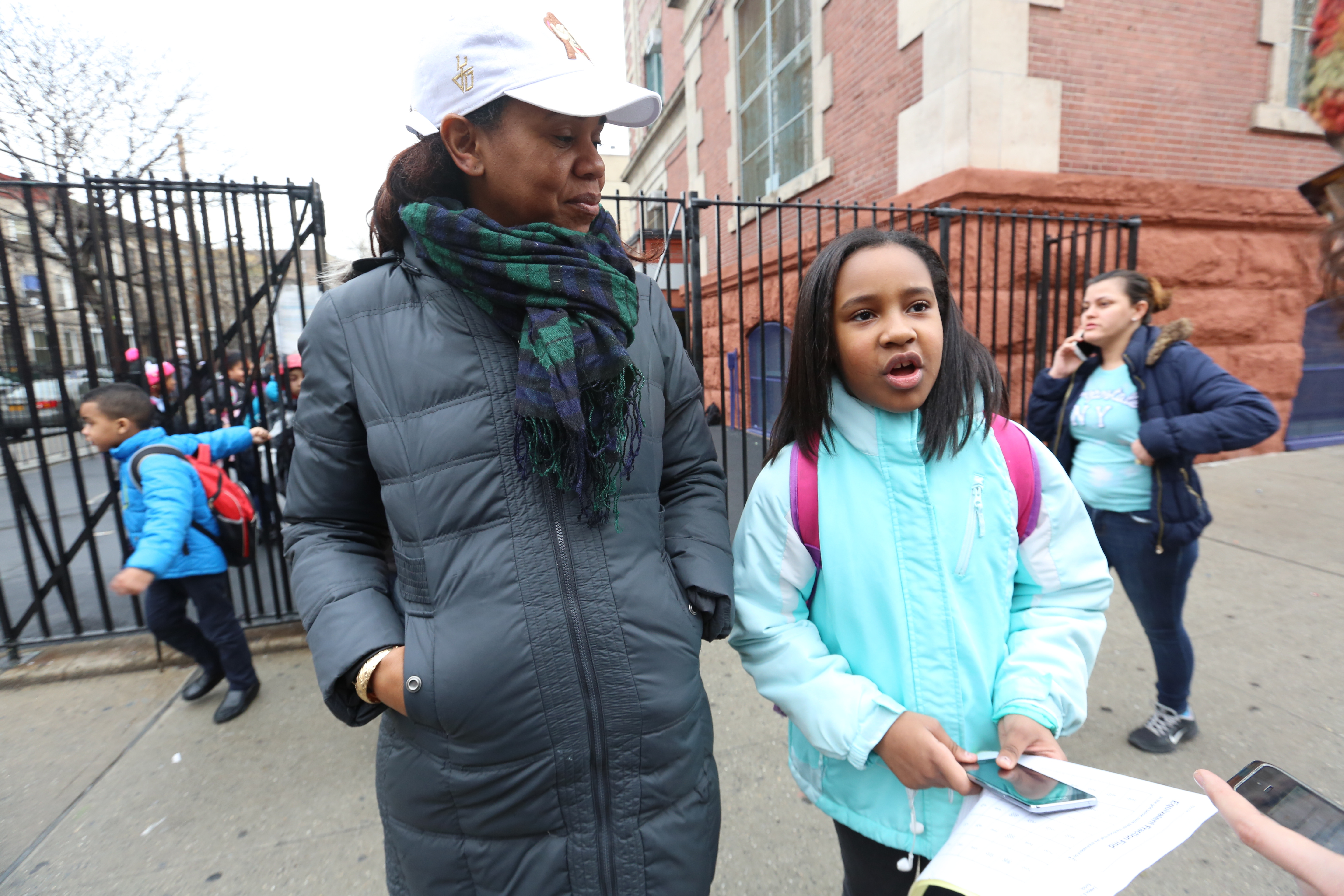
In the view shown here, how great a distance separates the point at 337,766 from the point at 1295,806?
299 centimetres

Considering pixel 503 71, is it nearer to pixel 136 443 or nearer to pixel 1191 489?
pixel 1191 489

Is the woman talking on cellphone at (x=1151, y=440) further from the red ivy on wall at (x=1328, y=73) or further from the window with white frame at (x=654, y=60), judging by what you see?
the window with white frame at (x=654, y=60)

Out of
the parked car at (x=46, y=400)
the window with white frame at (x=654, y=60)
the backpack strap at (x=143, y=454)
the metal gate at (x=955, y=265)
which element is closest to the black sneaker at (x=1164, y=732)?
the metal gate at (x=955, y=265)

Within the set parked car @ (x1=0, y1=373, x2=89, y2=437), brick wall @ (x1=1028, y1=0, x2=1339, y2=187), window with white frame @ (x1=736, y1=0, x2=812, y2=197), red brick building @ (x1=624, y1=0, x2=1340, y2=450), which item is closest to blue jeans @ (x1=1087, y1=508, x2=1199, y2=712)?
red brick building @ (x1=624, y1=0, x2=1340, y2=450)

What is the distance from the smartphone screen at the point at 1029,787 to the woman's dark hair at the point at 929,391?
21.9 inches

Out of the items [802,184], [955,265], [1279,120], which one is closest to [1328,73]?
[955,265]

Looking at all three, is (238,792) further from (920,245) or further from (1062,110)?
(1062,110)

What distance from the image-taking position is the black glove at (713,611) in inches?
50.2

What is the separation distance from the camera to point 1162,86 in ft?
19.1

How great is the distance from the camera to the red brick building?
521 centimetres

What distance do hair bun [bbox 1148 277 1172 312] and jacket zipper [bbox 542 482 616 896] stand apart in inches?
103

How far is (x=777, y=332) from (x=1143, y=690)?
6550mm

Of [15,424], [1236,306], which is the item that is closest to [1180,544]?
[1236,306]

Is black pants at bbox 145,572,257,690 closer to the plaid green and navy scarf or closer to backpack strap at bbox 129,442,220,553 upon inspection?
backpack strap at bbox 129,442,220,553
